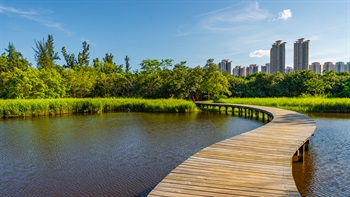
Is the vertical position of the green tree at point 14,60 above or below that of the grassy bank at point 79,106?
above

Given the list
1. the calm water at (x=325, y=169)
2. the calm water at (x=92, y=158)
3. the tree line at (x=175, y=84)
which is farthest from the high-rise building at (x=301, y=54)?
the calm water at (x=325, y=169)

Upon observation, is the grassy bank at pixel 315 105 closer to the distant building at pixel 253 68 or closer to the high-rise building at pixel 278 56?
the high-rise building at pixel 278 56

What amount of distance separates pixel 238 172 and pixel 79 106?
1872 cm

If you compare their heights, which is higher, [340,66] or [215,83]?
[340,66]

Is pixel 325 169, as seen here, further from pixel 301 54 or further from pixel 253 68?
pixel 253 68

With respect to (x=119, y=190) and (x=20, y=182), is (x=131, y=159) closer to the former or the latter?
(x=119, y=190)

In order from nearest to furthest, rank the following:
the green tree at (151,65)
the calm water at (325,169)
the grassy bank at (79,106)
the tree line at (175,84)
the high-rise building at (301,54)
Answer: the calm water at (325,169) → the grassy bank at (79,106) → the tree line at (175,84) → the green tree at (151,65) → the high-rise building at (301,54)

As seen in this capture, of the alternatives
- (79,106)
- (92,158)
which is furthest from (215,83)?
(92,158)

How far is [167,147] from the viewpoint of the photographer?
322 inches

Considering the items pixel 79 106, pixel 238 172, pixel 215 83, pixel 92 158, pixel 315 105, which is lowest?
pixel 92 158

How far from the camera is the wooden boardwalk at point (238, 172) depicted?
131 inches

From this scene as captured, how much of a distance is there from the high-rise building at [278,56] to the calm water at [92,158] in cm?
5247

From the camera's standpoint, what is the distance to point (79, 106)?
20500mm

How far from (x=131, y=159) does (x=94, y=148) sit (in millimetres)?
1974
